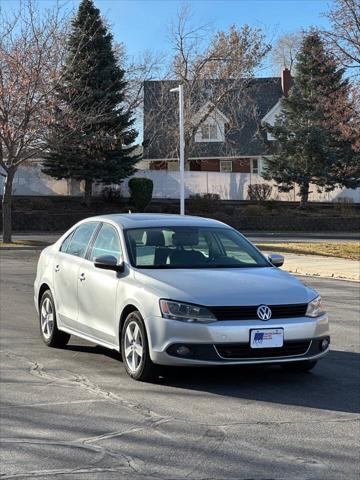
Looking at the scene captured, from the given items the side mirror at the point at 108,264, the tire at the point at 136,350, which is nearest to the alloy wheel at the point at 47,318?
the side mirror at the point at 108,264

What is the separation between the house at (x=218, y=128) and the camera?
4488 cm

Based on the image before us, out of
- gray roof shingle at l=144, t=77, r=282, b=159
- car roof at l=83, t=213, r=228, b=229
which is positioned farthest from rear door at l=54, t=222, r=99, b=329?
gray roof shingle at l=144, t=77, r=282, b=159

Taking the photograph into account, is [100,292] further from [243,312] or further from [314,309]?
[314,309]

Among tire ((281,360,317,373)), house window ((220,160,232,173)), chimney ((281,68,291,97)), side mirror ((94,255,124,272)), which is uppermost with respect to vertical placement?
chimney ((281,68,291,97))

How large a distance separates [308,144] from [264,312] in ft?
117

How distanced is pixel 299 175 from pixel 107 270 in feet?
118

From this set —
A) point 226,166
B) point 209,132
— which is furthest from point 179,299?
point 226,166

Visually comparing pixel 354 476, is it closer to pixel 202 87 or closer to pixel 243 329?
pixel 243 329

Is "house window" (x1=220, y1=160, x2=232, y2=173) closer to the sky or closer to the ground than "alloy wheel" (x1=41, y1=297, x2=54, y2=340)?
closer to the sky

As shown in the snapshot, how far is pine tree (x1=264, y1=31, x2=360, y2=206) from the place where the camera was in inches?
1597

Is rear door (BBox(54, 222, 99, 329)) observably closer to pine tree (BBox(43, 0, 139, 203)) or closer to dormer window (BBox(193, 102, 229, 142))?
pine tree (BBox(43, 0, 139, 203))

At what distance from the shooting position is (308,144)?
133 feet

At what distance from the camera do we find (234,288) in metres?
6.29

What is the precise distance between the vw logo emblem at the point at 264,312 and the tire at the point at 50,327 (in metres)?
2.98
